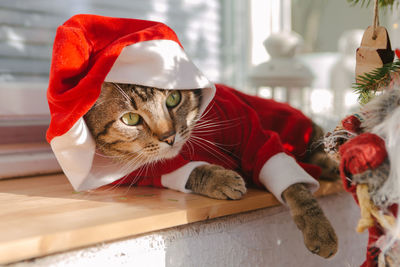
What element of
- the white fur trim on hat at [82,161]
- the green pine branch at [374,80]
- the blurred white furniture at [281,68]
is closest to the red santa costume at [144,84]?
the white fur trim on hat at [82,161]

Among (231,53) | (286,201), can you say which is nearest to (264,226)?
(286,201)

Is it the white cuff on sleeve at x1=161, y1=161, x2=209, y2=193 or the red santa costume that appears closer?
the red santa costume

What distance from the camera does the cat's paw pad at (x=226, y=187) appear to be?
779 mm

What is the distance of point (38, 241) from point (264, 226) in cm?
45

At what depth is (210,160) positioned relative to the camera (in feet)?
3.03

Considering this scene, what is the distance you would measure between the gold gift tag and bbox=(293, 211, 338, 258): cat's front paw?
10.4 inches

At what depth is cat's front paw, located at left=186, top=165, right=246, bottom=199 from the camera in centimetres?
78

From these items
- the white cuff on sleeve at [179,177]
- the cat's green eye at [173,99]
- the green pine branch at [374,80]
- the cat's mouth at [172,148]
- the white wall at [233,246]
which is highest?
the green pine branch at [374,80]

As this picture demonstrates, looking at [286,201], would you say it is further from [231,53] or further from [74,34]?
[231,53]

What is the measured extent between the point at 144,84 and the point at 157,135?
0.37 ft

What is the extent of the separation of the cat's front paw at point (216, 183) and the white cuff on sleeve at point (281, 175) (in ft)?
0.23

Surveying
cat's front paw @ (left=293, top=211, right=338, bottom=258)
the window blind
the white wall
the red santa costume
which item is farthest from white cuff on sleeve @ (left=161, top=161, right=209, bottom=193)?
the window blind

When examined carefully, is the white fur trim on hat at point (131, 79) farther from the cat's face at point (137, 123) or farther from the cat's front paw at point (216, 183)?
the cat's front paw at point (216, 183)

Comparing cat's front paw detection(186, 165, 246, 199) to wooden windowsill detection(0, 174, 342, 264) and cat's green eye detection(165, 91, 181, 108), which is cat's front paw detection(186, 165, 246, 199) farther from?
cat's green eye detection(165, 91, 181, 108)
